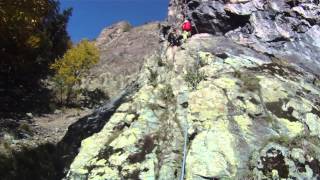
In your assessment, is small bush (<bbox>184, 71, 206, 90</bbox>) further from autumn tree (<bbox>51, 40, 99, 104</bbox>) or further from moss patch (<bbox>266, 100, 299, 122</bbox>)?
autumn tree (<bbox>51, 40, 99, 104</bbox>)

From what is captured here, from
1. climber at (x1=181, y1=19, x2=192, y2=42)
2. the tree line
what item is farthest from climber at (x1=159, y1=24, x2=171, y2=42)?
the tree line

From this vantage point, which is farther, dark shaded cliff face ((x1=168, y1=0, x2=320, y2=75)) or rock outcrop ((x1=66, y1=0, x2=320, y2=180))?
dark shaded cliff face ((x1=168, y1=0, x2=320, y2=75))

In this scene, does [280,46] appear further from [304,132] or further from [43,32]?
[43,32]

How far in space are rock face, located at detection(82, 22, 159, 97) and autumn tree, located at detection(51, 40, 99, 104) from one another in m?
2.30

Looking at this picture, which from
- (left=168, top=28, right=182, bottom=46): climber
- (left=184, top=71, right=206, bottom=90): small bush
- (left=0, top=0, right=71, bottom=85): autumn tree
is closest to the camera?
(left=184, top=71, right=206, bottom=90): small bush

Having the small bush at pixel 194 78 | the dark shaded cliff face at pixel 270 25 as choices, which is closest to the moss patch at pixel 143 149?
the small bush at pixel 194 78

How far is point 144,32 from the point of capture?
6881 cm

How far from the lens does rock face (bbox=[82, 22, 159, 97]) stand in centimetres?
4150

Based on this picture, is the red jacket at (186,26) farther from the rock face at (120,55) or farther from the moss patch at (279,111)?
the rock face at (120,55)

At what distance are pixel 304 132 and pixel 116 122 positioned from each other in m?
4.50

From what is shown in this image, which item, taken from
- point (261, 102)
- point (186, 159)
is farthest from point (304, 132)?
point (186, 159)

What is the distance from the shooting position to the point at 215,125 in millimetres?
11391

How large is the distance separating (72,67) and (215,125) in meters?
24.6

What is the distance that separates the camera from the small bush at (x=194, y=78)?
12.9m
